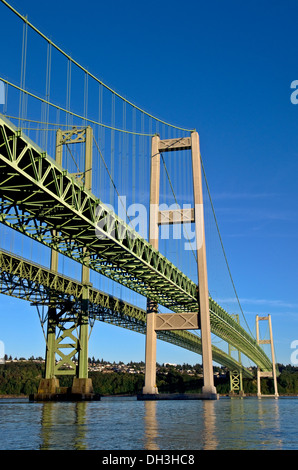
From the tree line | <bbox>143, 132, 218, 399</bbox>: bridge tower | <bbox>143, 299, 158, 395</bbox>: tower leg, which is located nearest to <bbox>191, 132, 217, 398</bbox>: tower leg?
<bbox>143, 132, 218, 399</bbox>: bridge tower

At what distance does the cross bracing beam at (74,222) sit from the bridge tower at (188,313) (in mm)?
1784

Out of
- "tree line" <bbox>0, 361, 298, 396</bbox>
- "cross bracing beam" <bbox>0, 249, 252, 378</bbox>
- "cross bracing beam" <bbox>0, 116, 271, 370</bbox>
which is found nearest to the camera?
"cross bracing beam" <bbox>0, 116, 271, 370</bbox>

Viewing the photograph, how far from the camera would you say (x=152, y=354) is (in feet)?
153

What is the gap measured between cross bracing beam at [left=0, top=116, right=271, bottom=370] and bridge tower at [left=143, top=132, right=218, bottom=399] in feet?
5.85

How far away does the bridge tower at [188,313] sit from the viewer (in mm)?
47000

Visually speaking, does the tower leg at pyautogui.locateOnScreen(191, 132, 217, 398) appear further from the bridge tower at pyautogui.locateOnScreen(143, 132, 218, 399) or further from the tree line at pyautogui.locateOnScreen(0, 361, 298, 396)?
the tree line at pyautogui.locateOnScreen(0, 361, 298, 396)

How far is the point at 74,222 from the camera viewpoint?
99.2 ft

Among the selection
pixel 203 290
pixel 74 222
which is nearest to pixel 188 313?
pixel 203 290

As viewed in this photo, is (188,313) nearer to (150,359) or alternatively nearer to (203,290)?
(203,290)

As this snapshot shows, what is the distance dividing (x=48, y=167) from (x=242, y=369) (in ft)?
315

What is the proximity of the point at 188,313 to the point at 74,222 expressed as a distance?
2168cm

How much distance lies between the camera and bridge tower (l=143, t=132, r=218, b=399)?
4700 centimetres
